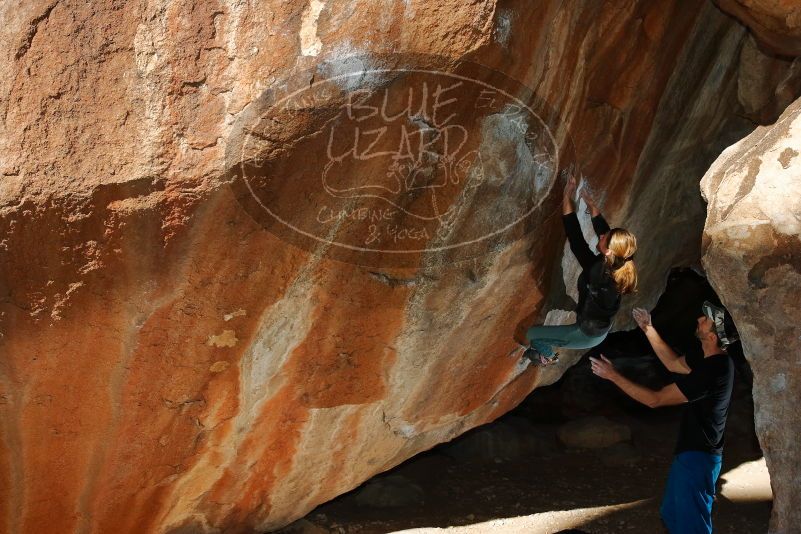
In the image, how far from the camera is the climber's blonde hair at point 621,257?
3.62m

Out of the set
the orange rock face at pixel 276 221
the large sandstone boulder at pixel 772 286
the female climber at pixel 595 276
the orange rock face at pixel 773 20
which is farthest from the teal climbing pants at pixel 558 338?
the orange rock face at pixel 773 20

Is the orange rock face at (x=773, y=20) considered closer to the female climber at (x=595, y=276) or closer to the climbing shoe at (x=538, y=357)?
the female climber at (x=595, y=276)

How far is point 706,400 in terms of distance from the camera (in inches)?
140

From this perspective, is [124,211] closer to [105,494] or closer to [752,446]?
[105,494]

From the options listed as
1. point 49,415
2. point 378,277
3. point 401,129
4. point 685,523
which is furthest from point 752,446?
point 49,415

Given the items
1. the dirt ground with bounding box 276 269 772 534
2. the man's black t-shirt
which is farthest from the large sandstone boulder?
the dirt ground with bounding box 276 269 772 534

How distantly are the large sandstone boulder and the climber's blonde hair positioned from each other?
438mm

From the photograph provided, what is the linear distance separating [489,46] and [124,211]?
1.45 metres

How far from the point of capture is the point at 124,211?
2.94m

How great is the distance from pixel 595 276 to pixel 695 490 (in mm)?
1039

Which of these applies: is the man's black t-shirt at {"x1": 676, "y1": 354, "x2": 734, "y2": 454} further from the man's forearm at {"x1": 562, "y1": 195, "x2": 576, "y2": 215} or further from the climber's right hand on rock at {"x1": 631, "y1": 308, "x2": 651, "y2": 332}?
the man's forearm at {"x1": 562, "y1": 195, "x2": 576, "y2": 215}

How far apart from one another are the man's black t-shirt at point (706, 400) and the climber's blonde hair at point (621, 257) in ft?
1.55

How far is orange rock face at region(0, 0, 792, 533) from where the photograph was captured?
2.86m

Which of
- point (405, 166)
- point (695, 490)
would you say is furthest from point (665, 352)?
point (405, 166)
